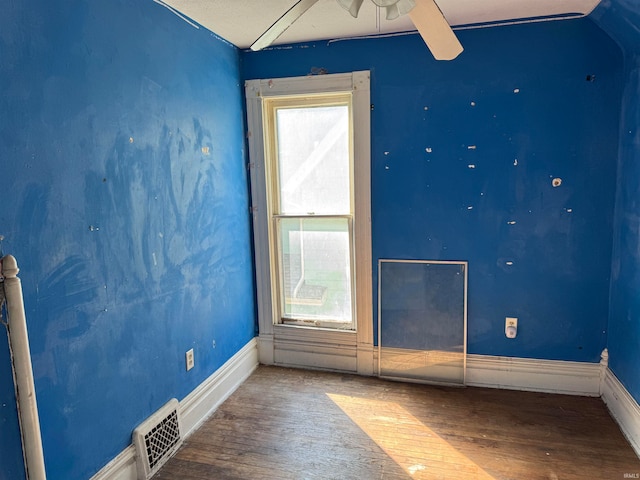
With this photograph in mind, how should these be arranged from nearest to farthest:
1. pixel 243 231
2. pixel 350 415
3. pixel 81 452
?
pixel 81 452 < pixel 350 415 < pixel 243 231

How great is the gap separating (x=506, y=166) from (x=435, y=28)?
125 centimetres

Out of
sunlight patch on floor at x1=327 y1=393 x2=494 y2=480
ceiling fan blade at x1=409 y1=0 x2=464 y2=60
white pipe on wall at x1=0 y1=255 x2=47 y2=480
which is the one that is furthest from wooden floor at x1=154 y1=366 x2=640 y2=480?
ceiling fan blade at x1=409 y1=0 x2=464 y2=60

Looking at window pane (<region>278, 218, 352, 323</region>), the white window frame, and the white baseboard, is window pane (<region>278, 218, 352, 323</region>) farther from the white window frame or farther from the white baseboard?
the white baseboard

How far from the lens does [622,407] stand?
2283 mm

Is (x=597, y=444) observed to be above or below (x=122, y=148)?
below

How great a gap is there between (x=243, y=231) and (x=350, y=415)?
1.40m

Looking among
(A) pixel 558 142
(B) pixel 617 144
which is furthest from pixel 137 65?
(B) pixel 617 144

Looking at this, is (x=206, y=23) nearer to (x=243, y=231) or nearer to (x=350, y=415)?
(x=243, y=231)

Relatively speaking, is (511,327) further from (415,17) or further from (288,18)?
(288,18)

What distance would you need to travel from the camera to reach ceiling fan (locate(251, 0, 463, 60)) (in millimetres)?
1478

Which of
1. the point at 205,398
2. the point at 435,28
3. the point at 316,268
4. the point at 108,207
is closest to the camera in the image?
the point at 435,28

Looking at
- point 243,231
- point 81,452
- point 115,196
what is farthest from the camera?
point 243,231

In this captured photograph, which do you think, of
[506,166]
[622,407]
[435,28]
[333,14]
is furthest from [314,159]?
[622,407]

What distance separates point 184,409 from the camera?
2305mm
